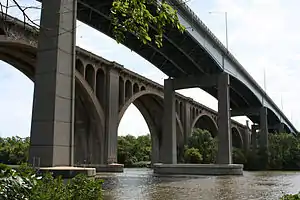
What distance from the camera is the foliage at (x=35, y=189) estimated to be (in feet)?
11.2

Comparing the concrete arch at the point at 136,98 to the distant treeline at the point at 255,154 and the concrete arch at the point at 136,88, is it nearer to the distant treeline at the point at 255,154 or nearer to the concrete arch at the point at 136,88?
the concrete arch at the point at 136,88

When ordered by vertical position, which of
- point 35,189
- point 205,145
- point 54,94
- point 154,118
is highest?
point 154,118

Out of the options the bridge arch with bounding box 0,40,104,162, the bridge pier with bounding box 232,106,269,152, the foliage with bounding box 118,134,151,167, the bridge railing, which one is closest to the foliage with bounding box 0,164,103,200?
A: the bridge railing

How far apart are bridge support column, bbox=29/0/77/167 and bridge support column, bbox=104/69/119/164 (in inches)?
1156

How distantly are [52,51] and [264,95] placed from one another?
47359mm

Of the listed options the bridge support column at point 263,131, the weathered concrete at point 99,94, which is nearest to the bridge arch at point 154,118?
the weathered concrete at point 99,94

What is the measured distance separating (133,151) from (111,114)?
39093 mm

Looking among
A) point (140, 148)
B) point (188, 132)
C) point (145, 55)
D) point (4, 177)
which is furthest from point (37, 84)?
point (140, 148)

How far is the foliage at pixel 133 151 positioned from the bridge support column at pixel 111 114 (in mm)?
29369

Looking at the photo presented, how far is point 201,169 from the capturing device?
3359 cm

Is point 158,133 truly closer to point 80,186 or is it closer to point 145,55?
point 145,55

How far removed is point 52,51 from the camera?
15.0 metres

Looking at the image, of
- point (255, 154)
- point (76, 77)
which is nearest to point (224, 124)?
point (76, 77)

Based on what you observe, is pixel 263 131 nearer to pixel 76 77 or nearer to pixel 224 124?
pixel 224 124
